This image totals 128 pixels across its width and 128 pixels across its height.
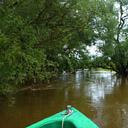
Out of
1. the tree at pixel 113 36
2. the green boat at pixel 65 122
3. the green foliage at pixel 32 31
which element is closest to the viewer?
the green boat at pixel 65 122

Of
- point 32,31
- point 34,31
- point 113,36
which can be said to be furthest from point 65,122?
point 113,36

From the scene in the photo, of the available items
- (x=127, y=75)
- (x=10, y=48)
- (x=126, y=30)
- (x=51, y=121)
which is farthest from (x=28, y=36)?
(x=127, y=75)

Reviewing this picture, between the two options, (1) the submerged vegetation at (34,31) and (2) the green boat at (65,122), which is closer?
(2) the green boat at (65,122)

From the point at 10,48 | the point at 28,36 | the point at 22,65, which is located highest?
the point at 28,36

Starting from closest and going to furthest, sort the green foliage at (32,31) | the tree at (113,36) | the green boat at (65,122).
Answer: the green boat at (65,122)
the green foliage at (32,31)
the tree at (113,36)

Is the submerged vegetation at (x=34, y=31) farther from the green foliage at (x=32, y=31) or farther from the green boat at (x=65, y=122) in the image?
the green boat at (x=65, y=122)

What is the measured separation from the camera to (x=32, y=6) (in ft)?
Answer: 22.7

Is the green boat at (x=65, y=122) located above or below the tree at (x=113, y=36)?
below

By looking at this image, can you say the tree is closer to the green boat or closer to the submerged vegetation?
the submerged vegetation

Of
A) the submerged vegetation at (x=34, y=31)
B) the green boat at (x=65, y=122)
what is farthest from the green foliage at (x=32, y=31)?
the green boat at (x=65, y=122)

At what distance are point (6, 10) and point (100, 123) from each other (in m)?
5.75

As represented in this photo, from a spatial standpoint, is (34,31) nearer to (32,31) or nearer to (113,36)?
(32,31)

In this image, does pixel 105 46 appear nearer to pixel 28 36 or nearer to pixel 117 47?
pixel 117 47

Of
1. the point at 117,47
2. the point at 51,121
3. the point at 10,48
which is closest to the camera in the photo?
the point at 51,121
